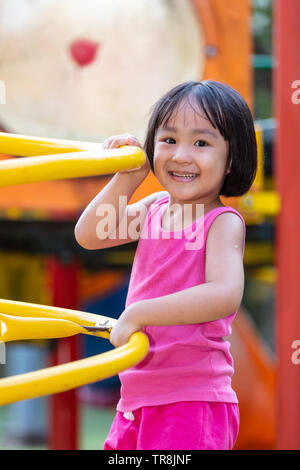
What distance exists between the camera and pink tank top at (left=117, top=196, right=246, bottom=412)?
0.84 metres

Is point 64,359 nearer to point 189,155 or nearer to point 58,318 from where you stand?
point 58,318

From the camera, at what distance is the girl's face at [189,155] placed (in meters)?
0.85

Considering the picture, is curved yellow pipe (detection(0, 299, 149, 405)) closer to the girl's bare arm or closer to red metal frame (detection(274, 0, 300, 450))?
the girl's bare arm

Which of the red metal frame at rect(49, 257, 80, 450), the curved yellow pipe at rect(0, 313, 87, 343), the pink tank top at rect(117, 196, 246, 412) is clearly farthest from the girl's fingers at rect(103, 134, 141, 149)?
the red metal frame at rect(49, 257, 80, 450)

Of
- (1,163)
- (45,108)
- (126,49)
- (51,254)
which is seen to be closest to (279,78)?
(126,49)

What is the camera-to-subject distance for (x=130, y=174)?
905mm

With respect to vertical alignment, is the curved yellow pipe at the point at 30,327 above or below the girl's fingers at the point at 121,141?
below

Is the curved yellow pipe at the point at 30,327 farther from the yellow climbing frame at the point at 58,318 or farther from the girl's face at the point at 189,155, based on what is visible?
the girl's face at the point at 189,155

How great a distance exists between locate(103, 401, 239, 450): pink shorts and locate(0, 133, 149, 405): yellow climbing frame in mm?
107

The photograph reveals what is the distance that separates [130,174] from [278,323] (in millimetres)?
1121

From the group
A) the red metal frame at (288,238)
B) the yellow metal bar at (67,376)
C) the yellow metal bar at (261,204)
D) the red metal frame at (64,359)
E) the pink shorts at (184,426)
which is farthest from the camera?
the red metal frame at (64,359)

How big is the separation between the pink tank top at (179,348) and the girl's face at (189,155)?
0.03 meters

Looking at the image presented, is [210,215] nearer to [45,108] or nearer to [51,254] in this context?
[45,108]

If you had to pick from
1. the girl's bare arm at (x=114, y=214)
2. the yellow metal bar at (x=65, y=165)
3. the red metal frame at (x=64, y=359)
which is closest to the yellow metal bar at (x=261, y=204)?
the red metal frame at (x=64, y=359)
